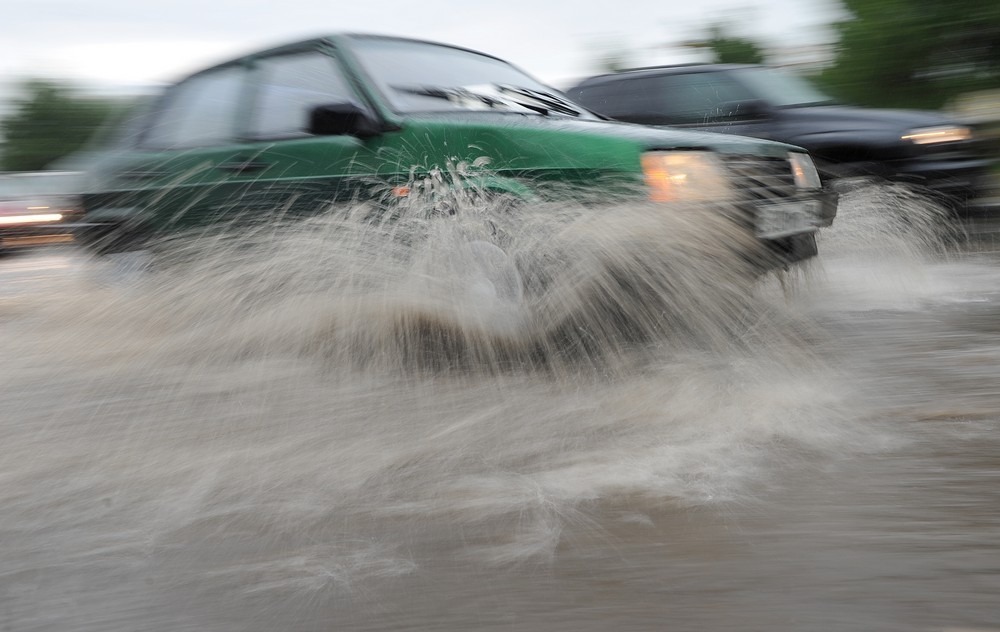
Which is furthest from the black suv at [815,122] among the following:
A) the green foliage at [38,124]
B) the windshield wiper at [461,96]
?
the green foliage at [38,124]

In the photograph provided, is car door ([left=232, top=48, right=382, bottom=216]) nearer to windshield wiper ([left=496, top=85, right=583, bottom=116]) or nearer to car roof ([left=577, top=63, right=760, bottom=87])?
windshield wiper ([left=496, top=85, right=583, bottom=116])

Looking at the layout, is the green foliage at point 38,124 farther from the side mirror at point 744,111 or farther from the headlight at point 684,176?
the headlight at point 684,176

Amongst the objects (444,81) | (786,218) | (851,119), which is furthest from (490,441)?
(851,119)

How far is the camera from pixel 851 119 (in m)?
7.28

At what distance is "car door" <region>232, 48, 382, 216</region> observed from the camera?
4.40m

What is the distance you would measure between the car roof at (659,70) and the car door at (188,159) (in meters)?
3.70

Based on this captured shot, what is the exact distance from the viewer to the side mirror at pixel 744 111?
7.36 meters

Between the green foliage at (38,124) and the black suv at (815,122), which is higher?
the black suv at (815,122)

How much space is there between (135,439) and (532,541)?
5.26 ft

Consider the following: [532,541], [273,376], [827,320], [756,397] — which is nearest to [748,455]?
[756,397]

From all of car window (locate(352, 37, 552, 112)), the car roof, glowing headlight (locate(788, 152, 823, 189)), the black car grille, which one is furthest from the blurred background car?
the black car grille

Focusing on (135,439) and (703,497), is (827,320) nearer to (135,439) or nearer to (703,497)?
(703,497)

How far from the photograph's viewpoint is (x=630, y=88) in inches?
Result: 314

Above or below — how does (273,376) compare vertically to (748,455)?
below
